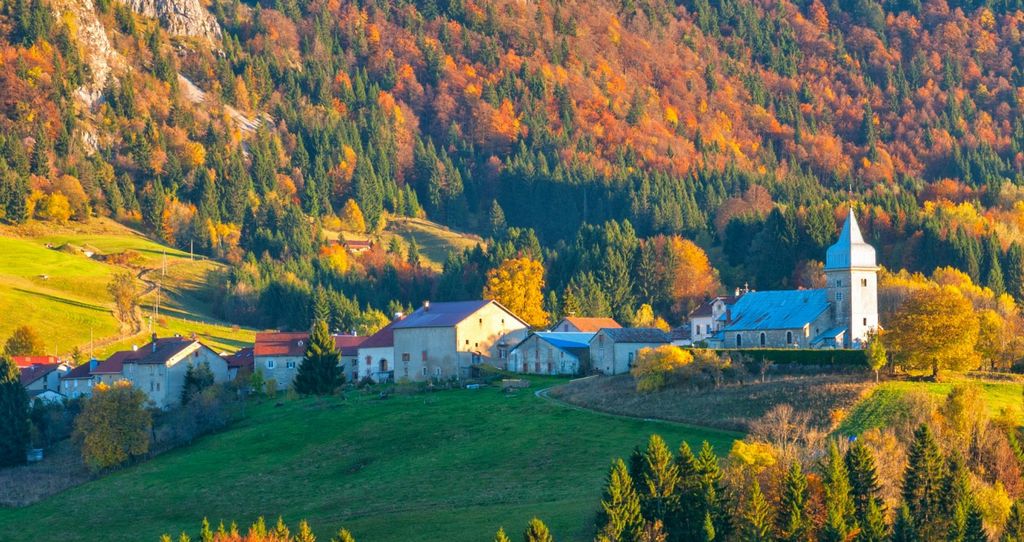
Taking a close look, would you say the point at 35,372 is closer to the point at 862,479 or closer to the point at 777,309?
the point at 777,309

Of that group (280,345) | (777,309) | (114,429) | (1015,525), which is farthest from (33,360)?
(1015,525)

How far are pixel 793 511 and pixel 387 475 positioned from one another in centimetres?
2678

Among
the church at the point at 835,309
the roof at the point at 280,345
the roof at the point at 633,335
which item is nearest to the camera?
the church at the point at 835,309

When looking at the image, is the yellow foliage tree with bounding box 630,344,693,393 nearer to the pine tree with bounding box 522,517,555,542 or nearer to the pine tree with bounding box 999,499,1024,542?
the pine tree with bounding box 999,499,1024,542

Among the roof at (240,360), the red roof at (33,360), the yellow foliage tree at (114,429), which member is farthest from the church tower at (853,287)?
the red roof at (33,360)

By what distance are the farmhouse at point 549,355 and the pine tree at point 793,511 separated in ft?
146

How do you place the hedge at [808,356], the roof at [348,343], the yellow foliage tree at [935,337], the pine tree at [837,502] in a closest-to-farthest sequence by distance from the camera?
the pine tree at [837,502] → the yellow foliage tree at [935,337] → the hedge at [808,356] → the roof at [348,343]

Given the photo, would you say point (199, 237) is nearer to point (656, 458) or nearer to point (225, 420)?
point (225, 420)

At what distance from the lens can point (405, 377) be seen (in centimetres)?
11519

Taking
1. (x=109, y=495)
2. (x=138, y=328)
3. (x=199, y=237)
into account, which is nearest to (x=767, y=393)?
(x=109, y=495)

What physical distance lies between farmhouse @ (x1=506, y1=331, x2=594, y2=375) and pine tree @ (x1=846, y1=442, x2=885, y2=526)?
140 feet

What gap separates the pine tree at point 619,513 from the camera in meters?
62.7

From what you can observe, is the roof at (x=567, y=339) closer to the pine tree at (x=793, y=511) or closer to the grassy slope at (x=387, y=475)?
the grassy slope at (x=387, y=475)

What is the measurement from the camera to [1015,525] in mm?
63250
